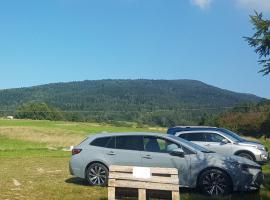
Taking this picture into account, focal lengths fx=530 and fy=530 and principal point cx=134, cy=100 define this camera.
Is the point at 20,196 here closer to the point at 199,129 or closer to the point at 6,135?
the point at 199,129

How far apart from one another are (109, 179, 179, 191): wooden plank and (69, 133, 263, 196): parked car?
428cm

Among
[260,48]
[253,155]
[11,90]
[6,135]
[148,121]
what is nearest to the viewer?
[260,48]

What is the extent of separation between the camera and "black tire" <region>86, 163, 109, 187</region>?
15.1m

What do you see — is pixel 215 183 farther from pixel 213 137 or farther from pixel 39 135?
pixel 39 135

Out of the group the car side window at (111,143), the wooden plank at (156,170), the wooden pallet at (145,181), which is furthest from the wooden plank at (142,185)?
the car side window at (111,143)

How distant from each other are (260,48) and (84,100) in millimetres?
137706

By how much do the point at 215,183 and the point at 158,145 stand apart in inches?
78.0

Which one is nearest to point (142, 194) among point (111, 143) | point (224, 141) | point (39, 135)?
point (111, 143)

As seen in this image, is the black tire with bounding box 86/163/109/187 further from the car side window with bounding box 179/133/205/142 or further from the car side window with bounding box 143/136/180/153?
the car side window with bounding box 179/133/205/142

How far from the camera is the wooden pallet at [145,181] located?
969 centimetres

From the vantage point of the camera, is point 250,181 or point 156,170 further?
point 250,181

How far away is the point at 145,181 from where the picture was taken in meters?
9.80

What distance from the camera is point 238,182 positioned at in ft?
44.7

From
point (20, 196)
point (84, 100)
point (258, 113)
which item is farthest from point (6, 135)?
point (84, 100)
